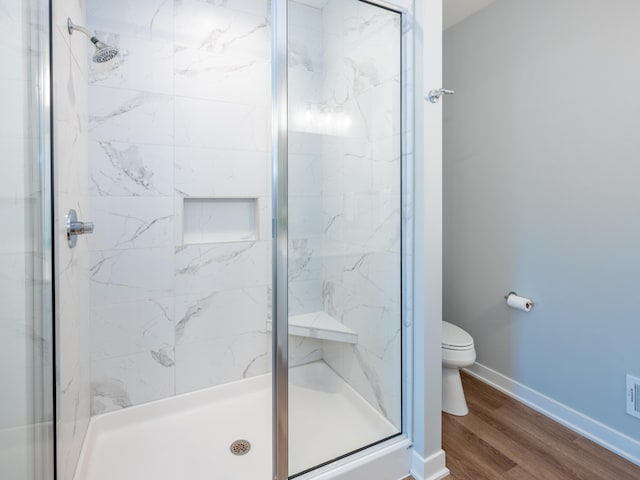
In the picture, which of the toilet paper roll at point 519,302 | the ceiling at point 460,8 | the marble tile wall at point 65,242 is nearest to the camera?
the marble tile wall at point 65,242

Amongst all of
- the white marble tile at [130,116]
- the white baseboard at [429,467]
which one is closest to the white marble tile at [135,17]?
the white marble tile at [130,116]

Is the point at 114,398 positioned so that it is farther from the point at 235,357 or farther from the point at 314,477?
the point at 314,477

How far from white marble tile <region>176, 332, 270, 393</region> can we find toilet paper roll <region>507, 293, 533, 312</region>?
1.60 metres

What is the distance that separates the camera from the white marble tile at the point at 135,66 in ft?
5.78

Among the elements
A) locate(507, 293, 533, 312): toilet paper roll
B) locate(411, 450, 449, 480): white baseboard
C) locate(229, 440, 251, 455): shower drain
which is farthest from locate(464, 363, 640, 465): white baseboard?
locate(229, 440, 251, 455): shower drain

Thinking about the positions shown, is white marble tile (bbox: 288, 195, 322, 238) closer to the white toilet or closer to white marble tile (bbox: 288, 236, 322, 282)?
white marble tile (bbox: 288, 236, 322, 282)

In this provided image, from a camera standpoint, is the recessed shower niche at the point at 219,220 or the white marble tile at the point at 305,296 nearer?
the white marble tile at the point at 305,296

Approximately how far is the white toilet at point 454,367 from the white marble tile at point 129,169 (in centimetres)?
190

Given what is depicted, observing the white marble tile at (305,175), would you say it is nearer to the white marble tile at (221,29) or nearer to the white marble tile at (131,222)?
the white marble tile at (131,222)

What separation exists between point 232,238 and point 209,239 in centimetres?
14

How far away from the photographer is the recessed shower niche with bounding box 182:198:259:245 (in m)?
2.06

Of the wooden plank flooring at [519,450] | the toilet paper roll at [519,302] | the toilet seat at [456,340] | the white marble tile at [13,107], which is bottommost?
the wooden plank flooring at [519,450]

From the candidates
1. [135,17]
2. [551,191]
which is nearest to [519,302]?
[551,191]

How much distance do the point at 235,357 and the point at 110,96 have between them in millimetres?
1674
